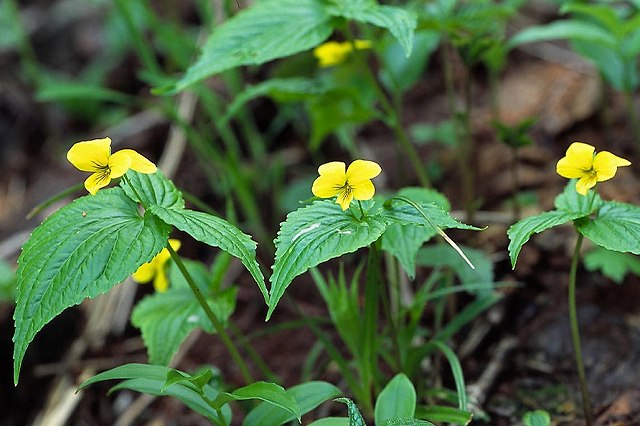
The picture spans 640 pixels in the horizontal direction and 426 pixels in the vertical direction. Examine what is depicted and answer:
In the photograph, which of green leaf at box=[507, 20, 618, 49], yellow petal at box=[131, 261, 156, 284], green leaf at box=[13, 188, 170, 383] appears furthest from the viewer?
green leaf at box=[507, 20, 618, 49]

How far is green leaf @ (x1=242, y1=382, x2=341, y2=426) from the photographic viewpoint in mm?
1276

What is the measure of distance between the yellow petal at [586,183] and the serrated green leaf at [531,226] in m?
0.04

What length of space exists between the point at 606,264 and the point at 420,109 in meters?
1.26

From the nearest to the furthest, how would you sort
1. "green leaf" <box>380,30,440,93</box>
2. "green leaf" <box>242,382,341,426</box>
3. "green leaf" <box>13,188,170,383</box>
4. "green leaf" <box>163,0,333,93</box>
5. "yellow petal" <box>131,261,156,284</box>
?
1. "green leaf" <box>13,188,170,383</box>
2. "green leaf" <box>242,382,341,426</box>
3. "yellow petal" <box>131,261,156,284</box>
4. "green leaf" <box>163,0,333,93</box>
5. "green leaf" <box>380,30,440,93</box>

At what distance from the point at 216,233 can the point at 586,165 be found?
63 centimetres

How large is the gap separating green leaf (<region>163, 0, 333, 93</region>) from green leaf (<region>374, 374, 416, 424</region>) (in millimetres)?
734

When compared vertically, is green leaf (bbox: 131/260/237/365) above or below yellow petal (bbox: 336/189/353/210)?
below

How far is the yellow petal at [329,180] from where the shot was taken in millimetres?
1151

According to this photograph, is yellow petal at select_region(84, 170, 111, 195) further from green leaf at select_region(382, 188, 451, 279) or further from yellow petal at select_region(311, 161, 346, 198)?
green leaf at select_region(382, 188, 451, 279)

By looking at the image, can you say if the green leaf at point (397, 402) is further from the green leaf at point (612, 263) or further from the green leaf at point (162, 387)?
the green leaf at point (612, 263)

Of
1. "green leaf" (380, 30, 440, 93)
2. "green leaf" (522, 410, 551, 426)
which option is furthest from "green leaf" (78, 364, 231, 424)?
"green leaf" (380, 30, 440, 93)

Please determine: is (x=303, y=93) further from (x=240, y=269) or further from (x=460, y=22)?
(x=240, y=269)

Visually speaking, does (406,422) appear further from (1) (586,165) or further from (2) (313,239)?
(1) (586,165)

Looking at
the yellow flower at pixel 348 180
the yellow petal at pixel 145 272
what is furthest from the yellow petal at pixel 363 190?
the yellow petal at pixel 145 272
